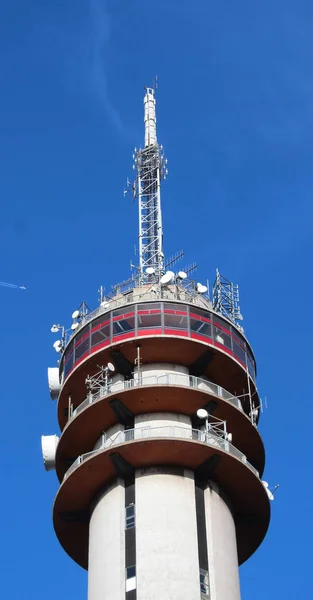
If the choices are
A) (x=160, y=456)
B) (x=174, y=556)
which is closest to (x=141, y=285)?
(x=160, y=456)

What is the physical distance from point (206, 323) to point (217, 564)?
13.1 m

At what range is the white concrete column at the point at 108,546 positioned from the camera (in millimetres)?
58344

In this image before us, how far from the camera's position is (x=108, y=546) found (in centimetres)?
5972

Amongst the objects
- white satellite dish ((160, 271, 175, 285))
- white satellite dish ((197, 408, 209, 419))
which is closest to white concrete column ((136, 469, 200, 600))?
white satellite dish ((197, 408, 209, 419))

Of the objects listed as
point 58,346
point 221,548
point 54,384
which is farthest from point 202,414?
point 58,346

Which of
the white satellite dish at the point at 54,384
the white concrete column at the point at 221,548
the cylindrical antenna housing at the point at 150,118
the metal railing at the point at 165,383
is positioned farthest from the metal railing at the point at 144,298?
the cylindrical antenna housing at the point at 150,118

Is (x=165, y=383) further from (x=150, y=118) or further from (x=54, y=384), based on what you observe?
A: (x=150, y=118)

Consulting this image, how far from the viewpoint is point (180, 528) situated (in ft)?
194

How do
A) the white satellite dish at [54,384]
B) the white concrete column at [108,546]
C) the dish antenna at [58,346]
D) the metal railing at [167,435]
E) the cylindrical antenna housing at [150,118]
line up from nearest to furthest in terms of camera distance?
1. the white concrete column at [108,546]
2. the metal railing at [167,435]
3. the white satellite dish at [54,384]
4. the dish antenna at [58,346]
5. the cylindrical antenna housing at [150,118]

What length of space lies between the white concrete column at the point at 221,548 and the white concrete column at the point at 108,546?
13.7ft

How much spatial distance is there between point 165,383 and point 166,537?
316 inches

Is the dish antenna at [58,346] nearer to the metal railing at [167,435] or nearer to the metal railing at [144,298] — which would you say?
the metal railing at [144,298]

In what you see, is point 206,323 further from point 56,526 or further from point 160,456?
point 56,526

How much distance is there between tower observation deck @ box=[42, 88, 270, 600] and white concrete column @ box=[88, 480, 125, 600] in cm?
7
